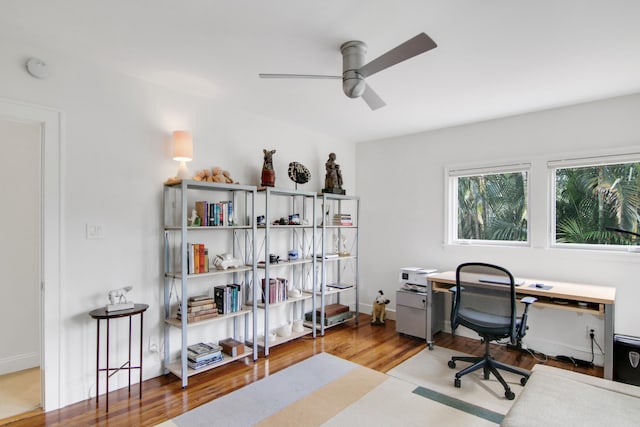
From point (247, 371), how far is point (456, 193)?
3.07 meters

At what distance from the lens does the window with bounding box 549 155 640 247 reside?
3.12 m

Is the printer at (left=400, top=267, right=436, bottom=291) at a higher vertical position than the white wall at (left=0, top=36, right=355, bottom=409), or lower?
lower

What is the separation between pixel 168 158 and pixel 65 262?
3.64ft

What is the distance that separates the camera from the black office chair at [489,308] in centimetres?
265

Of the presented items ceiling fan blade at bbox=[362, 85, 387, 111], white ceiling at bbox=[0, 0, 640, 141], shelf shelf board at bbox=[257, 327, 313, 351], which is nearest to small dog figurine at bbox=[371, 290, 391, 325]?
shelf shelf board at bbox=[257, 327, 313, 351]

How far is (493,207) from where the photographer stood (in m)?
3.93

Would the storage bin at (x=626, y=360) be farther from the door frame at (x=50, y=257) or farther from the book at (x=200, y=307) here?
the door frame at (x=50, y=257)

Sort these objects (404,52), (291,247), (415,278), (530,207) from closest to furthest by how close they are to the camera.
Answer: (404,52) < (530,207) < (415,278) < (291,247)

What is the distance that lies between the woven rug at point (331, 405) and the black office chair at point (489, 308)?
18.3 inches

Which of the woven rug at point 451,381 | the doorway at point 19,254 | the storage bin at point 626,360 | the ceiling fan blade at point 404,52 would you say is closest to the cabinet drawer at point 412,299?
the woven rug at point 451,381

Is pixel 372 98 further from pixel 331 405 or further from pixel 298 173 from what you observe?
pixel 331 405

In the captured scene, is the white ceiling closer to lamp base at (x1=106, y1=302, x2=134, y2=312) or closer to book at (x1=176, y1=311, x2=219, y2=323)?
lamp base at (x1=106, y1=302, x2=134, y2=312)

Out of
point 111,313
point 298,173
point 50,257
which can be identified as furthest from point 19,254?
point 298,173

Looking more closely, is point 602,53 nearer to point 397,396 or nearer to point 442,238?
point 442,238
